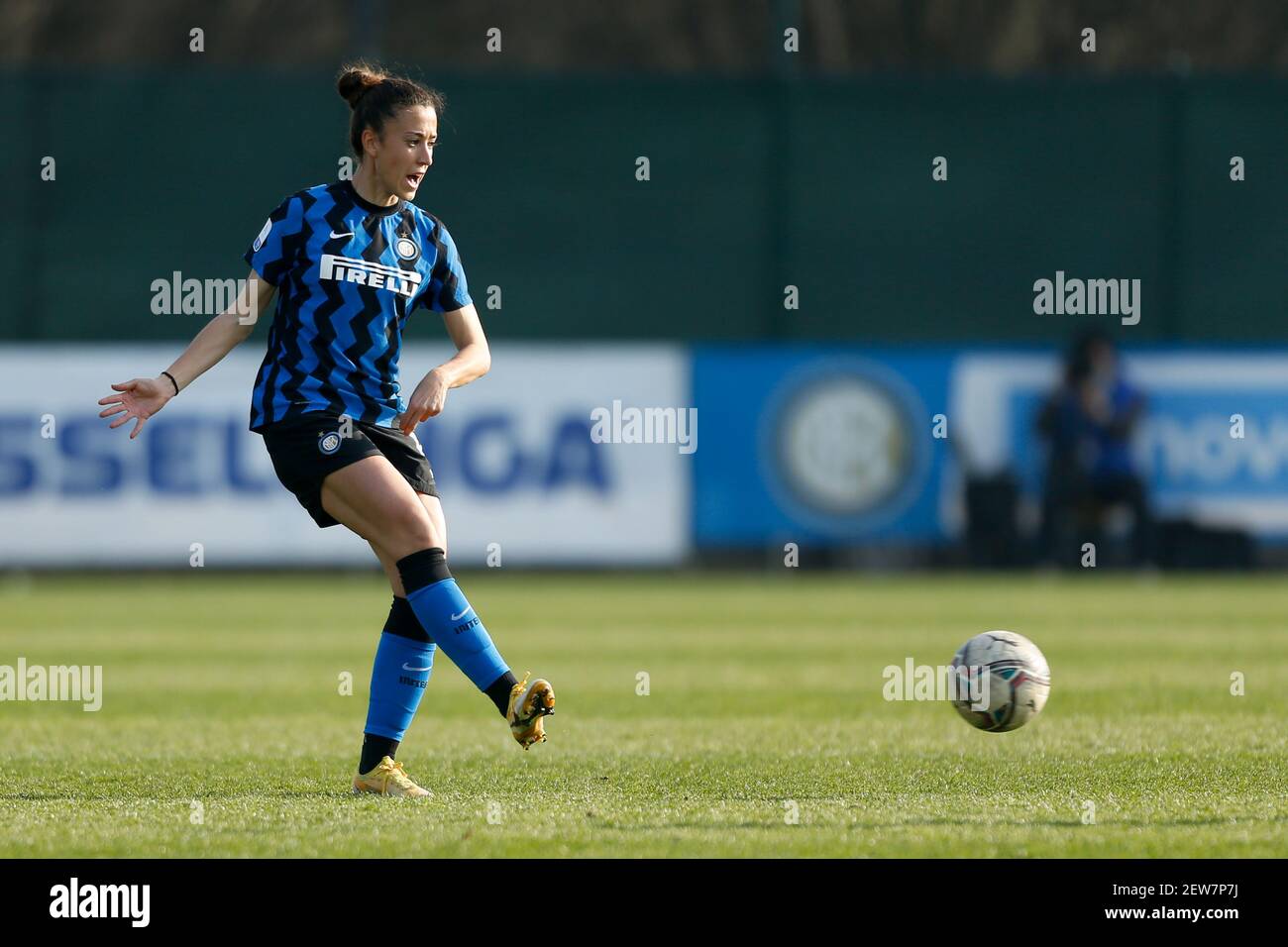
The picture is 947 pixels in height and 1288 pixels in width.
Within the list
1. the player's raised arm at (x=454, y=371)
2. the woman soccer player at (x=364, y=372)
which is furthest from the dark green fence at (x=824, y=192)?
the woman soccer player at (x=364, y=372)

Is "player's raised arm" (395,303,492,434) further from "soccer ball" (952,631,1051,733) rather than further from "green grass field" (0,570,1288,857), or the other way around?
"soccer ball" (952,631,1051,733)

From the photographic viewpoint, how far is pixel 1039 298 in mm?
21031

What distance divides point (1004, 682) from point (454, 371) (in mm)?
2338

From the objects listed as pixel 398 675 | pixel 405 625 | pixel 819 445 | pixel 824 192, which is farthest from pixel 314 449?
pixel 824 192

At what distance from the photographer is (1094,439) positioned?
60.5 feet

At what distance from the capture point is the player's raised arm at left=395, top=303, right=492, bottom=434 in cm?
617

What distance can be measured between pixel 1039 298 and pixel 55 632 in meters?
11.4

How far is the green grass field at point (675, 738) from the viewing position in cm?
559

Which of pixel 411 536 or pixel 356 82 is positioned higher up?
pixel 356 82

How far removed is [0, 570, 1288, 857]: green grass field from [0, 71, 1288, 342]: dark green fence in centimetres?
545

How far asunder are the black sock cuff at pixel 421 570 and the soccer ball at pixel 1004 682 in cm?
217

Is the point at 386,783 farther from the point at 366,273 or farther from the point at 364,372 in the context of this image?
the point at 366,273

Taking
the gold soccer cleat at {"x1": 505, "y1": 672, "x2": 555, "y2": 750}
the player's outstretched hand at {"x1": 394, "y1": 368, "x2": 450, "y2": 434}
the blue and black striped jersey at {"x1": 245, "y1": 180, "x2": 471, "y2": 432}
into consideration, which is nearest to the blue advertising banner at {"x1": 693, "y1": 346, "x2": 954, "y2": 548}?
the blue and black striped jersey at {"x1": 245, "y1": 180, "x2": 471, "y2": 432}
